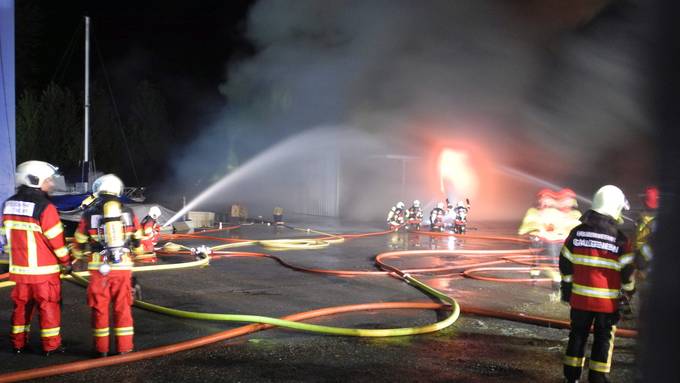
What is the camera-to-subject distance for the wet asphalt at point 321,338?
4.73 metres

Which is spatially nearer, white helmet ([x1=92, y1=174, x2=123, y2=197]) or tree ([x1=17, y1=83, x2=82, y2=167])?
white helmet ([x1=92, y1=174, x2=123, y2=197])

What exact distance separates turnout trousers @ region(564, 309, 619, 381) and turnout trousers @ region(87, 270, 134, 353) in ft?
12.2

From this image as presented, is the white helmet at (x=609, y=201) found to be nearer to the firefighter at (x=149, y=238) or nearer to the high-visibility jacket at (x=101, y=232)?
the high-visibility jacket at (x=101, y=232)

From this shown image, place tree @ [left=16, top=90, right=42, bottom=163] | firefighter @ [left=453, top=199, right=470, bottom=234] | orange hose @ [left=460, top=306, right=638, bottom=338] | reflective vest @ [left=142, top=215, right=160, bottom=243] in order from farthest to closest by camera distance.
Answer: tree @ [left=16, top=90, right=42, bottom=163], firefighter @ [left=453, top=199, right=470, bottom=234], reflective vest @ [left=142, top=215, right=160, bottom=243], orange hose @ [left=460, top=306, right=638, bottom=338]

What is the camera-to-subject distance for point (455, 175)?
25.7 meters

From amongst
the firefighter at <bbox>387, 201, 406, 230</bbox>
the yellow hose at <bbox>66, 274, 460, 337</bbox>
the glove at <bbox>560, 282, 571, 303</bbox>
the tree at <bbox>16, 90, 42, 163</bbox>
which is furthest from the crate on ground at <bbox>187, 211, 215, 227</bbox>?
the glove at <bbox>560, 282, 571, 303</bbox>

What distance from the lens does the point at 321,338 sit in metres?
5.75

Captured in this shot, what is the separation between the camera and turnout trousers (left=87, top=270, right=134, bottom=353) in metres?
4.89

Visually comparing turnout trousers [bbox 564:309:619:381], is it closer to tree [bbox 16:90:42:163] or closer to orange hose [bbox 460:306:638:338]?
orange hose [bbox 460:306:638:338]

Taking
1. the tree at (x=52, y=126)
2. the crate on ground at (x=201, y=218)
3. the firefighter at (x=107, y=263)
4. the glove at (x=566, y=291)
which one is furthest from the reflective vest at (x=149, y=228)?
the tree at (x=52, y=126)

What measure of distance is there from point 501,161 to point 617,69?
6.95 metres

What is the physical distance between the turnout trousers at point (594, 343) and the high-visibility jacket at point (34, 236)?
172 inches

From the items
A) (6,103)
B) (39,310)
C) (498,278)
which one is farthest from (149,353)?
(6,103)

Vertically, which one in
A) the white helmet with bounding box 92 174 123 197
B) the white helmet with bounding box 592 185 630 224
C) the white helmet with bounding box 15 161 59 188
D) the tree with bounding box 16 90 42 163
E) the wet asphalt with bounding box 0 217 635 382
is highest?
the tree with bounding box 16 90 42 163
